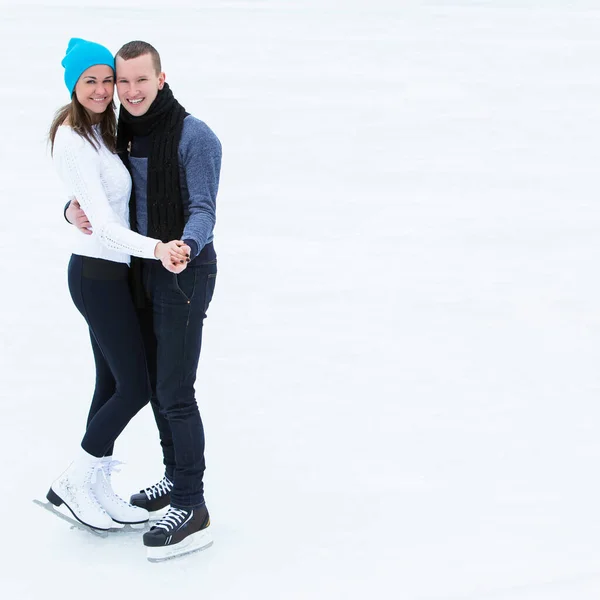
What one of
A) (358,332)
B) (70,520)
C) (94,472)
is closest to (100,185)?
(94,472)

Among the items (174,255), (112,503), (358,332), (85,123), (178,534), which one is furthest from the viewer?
(358,332)

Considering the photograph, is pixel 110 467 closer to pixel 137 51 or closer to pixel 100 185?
pixel 100 185

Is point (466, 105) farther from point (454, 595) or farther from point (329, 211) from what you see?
point (454, 595)

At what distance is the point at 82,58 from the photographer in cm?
226

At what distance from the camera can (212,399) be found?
3289 millimetres

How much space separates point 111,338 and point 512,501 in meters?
1.11

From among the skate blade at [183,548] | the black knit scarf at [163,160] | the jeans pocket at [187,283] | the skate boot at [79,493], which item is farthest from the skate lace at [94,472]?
the black knit scarf at [163,160]

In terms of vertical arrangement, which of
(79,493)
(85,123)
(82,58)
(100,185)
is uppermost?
(82,58)

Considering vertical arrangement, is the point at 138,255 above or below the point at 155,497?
above

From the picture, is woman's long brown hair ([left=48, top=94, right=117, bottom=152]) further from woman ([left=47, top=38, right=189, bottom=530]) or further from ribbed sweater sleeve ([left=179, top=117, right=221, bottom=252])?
ribbed sweater sleeve ([left=179, top=117, right=221, bottom=252])

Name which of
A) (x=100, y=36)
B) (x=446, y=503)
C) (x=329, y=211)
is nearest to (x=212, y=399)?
(x=446, y=503)

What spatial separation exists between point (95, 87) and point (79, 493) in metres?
0.97

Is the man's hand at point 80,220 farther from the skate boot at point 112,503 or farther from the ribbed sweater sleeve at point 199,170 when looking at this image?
the skate boot at point 112,503

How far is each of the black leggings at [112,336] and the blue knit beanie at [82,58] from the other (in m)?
0.41
